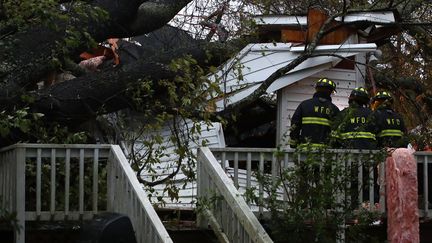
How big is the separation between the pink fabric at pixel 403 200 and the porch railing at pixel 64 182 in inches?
98.8

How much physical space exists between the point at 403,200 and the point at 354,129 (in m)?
0.95

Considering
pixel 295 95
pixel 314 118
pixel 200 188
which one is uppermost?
pixel 295 95

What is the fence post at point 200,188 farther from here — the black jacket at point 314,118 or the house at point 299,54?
the house at point 299,54

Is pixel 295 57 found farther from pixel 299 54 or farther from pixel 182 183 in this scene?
pixel 182 183

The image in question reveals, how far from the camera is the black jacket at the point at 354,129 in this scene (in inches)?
251

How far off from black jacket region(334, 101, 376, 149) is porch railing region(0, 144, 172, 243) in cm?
192

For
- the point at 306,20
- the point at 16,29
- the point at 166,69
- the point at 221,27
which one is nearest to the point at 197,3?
the point at 221,27

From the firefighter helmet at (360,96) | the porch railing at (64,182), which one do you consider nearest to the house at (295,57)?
the firefighter helmet at (360,96)

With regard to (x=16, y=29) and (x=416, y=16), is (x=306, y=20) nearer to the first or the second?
(x=416, y=16)

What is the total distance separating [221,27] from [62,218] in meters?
6.39

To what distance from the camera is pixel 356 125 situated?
8.16 meters

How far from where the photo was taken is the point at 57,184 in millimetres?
7777

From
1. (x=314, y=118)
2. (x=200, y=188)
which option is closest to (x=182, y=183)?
(x=314, y=118)

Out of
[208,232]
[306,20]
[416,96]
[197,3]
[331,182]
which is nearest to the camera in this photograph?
[331,182]
